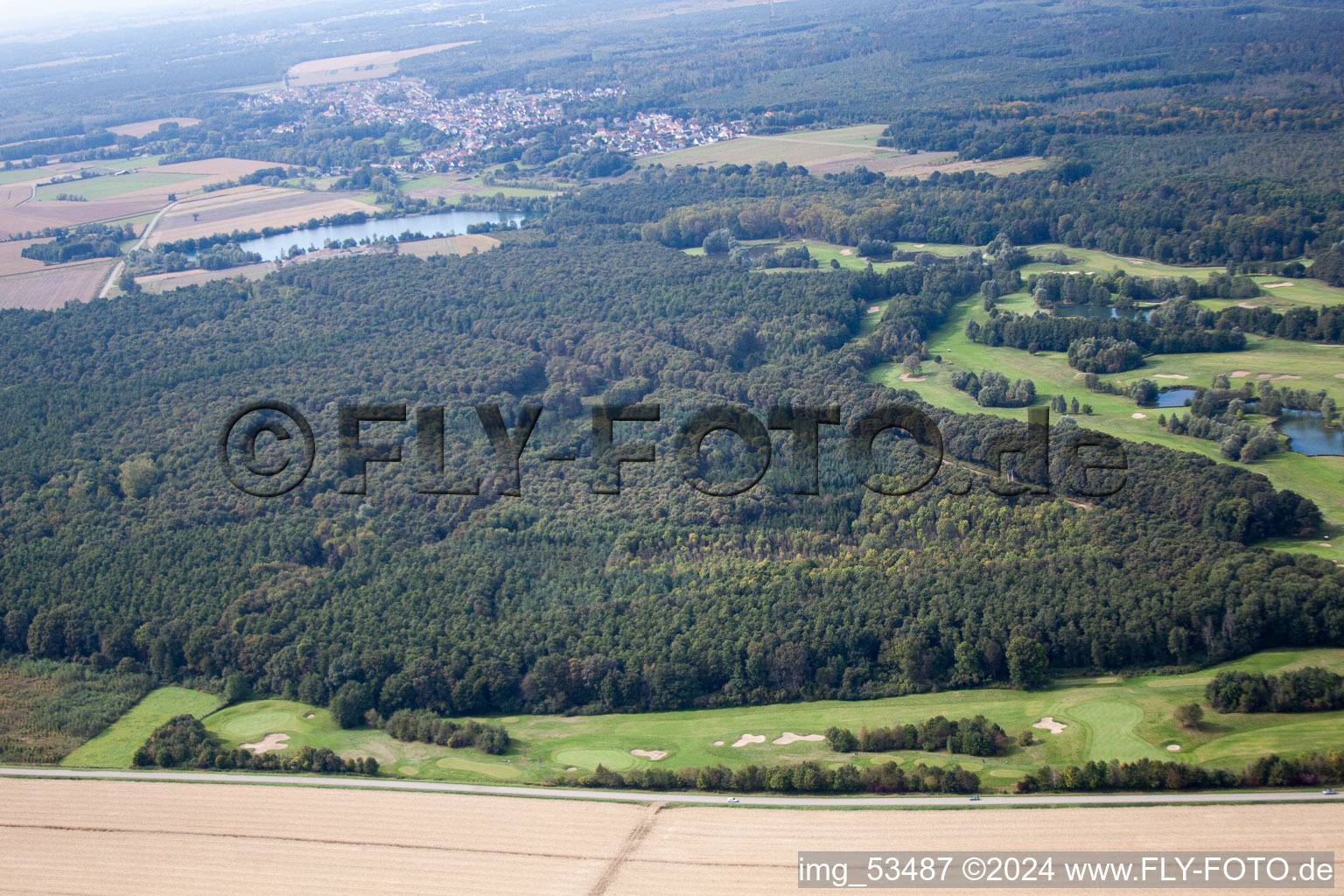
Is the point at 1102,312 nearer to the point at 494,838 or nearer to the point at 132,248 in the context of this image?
the point at 494,838

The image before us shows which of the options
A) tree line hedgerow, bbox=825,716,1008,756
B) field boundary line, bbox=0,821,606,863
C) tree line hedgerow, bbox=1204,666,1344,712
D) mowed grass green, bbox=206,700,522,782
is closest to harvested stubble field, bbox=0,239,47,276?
mowed grass green, bbox=206,700,522,782

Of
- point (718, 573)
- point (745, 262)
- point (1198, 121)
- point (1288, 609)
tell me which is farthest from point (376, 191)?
point (1288, 609)

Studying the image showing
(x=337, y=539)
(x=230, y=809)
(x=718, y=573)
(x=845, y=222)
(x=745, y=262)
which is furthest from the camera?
(x=845, y=222)

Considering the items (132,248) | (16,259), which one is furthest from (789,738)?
(16,259)

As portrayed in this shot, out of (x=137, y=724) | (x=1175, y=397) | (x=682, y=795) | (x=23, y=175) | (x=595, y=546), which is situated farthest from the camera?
(x=23, y=175)

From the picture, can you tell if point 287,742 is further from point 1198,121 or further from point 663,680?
point 1198,121

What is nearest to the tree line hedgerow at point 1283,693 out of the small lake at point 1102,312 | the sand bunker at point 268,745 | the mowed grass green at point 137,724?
the sand bunker at point 268,745

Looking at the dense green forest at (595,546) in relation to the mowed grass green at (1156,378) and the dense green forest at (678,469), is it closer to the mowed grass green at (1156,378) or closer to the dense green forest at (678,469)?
the dense green forest at (678,469)
